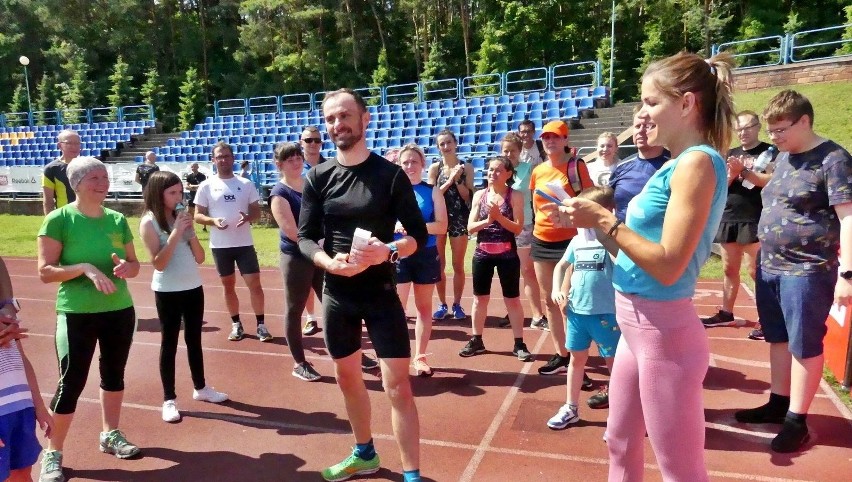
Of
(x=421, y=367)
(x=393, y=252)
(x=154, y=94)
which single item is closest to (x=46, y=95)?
(x=154, y=94)

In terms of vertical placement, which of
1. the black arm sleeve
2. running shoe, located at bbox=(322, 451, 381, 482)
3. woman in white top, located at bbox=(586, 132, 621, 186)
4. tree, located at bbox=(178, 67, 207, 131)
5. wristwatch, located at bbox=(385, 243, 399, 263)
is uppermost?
tree, located at bbox=(178, 67, 207, 131)

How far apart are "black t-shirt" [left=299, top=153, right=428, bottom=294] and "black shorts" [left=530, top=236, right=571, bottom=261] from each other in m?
1.80

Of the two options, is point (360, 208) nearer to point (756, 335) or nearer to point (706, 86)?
point (706, 86)

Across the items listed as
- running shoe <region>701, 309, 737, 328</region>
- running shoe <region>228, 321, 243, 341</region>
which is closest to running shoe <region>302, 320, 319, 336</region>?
running shoe <region>228, 321, 243, 341</region>

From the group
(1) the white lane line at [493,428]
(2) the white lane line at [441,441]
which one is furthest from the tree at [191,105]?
(1) the white lane line at [493,428]

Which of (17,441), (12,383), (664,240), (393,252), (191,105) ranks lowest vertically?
(17,441)

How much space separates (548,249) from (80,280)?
10.5ft

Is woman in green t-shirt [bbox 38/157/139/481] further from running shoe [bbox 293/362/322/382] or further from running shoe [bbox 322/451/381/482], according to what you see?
running shoe [bbox 293/362/322/382]

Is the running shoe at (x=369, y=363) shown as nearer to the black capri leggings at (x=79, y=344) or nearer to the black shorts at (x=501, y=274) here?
the black shorts at (x=501, y=274)

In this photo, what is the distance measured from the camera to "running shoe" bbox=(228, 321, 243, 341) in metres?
5.99

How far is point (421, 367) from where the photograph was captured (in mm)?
4762

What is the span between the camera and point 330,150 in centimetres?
2088

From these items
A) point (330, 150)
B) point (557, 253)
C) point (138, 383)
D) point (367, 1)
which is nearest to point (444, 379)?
point (557, 253)

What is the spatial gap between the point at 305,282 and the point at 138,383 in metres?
1.70
